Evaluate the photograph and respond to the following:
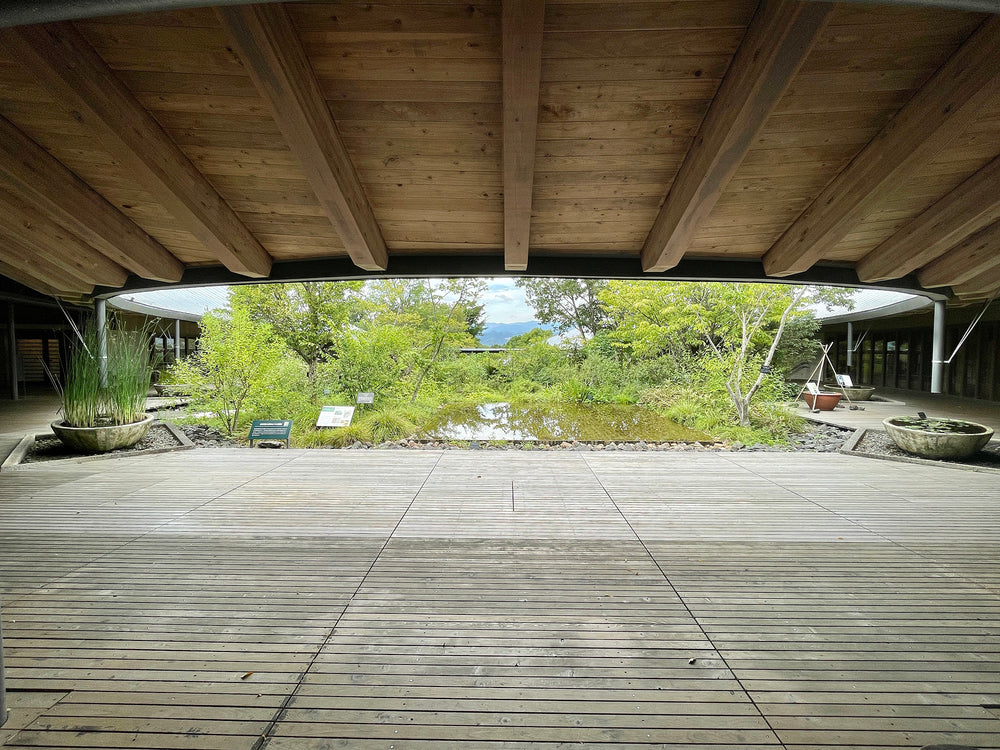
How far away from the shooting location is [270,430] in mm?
6191

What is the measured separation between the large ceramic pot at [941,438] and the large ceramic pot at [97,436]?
28.0ft

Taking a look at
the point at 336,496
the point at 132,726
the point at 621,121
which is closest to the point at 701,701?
the point at 132,726

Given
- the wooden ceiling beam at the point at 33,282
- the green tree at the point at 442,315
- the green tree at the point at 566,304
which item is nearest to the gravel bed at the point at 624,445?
the green tree at the point at 442,315

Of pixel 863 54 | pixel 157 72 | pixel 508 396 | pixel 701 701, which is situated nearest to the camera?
pixel 701 701

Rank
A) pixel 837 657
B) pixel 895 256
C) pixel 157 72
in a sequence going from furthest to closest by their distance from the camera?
pixel 895 256
pixel 157 72
pixel 837 657

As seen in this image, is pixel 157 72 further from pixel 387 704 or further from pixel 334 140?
pixel 387 704

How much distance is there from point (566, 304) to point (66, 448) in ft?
50.7

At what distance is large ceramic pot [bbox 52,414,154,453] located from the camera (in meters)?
5.26

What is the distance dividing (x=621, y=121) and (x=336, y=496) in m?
3.23

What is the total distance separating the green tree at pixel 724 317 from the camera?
27.5 ft

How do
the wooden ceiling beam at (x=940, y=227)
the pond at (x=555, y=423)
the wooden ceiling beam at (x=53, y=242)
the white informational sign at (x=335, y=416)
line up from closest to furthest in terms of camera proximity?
the wooden ceiling beam at (x=940, y=227), the wooden ceiling beam at (x=53, y=242), the white informational sign at (x=335, y=416), the pond at (x=555, y=423)

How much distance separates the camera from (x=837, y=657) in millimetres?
1827

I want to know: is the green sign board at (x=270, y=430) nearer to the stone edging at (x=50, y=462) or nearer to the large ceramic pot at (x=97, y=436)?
the stone edging at (x=50, y=462)

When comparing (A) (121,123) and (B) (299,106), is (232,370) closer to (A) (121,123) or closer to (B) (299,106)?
(A) (121,123)
